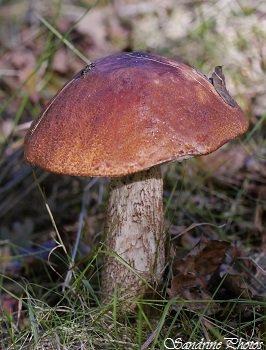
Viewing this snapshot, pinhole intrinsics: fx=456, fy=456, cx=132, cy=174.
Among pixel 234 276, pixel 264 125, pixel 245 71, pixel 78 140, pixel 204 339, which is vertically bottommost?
pixel 264 125

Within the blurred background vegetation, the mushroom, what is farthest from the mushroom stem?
the blurred background vegetation

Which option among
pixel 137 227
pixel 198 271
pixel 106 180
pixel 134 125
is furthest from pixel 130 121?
pixel 106 180

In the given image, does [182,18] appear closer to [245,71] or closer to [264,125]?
[245,71]

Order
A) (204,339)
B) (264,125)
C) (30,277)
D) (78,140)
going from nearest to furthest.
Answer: (78,140)
(204,339)
(30,277)
(264,125)

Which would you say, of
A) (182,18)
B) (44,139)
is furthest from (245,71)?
(44,139)

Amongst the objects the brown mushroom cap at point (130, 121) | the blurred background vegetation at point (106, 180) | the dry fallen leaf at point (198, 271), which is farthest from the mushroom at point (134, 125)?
the blurred background vegetation at point (106, 180)

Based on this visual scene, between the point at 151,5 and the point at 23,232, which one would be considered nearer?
the point at 23,232

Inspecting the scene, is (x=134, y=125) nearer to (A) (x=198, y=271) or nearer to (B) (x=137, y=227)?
(B) (x=137, y=227)

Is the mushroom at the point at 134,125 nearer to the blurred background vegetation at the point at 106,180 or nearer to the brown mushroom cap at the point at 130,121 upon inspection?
the brown mushroom cap at the point at 130,121
